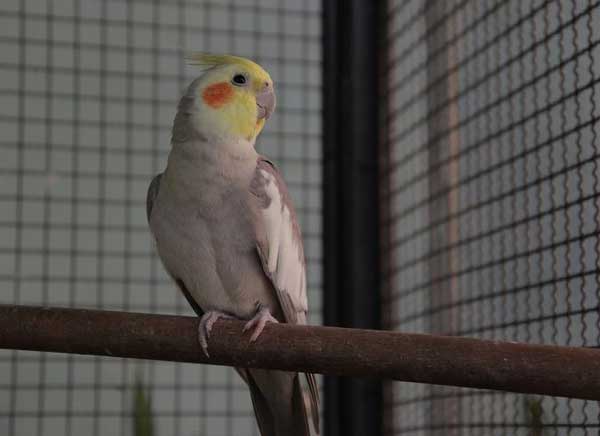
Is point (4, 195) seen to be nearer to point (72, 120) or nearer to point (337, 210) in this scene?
point (72, 120)

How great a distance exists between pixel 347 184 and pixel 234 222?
1.13ft

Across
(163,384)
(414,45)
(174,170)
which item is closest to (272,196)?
(174,170)

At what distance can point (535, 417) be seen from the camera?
104cm

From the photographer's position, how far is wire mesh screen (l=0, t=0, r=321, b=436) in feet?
5.06

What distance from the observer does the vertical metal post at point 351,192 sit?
1392 mm

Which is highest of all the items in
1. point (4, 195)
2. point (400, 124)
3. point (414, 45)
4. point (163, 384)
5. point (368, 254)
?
point (414, 45)

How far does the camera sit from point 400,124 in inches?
57.4

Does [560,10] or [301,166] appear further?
[301,166]

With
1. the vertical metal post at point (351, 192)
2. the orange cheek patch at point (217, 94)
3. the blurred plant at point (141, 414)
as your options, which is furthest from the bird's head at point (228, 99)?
the blurred plant at point (141, 414)

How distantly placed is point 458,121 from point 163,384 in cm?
74

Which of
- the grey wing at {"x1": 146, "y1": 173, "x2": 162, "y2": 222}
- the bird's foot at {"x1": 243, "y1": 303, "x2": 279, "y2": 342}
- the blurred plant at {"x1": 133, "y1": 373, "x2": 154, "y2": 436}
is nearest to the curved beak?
the grey wing at {"x1": 146, "y1": 173, "x2": 162, "y2": 222}

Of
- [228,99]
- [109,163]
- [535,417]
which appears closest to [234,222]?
[228,99]

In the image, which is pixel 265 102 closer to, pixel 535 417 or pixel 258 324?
pixel 258 324

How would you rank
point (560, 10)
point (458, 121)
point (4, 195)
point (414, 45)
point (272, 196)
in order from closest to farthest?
point (560, 10)
point (272, 196)
point (458, 121)
point (414, 45)
point (4, 195)
